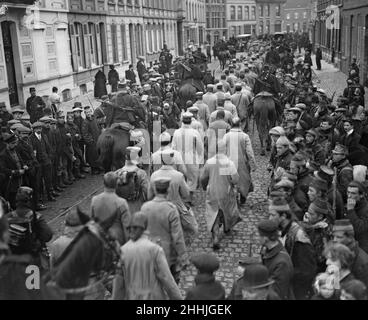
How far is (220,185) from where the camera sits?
311 inches

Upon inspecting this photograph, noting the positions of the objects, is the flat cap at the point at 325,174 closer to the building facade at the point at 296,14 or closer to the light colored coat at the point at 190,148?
the light colored coat at the point at 190,148

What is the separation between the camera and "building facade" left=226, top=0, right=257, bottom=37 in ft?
283

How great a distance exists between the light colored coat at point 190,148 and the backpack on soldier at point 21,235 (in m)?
4.59

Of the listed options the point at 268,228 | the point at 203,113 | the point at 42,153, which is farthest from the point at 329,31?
the point at 268,228

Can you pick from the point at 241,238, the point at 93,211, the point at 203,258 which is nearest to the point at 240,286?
the point at 203,258

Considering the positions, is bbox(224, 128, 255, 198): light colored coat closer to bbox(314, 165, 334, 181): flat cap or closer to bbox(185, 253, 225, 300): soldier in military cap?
bbox(314, 165, 334, 181): flat cap

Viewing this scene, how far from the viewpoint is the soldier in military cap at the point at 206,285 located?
4223 mm

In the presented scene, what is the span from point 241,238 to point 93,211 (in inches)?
128

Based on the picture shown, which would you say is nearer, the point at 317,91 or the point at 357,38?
the point at 317,91

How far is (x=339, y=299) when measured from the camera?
399 cm

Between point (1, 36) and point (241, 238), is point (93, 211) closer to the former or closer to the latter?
point (241, 238)

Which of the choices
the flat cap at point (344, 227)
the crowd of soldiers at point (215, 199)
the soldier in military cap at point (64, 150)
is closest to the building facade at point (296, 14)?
the crowd of soldiers at point (215, 199)

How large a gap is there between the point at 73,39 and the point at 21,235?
20596 mm

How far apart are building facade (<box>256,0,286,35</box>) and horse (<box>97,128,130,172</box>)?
89.0 m
